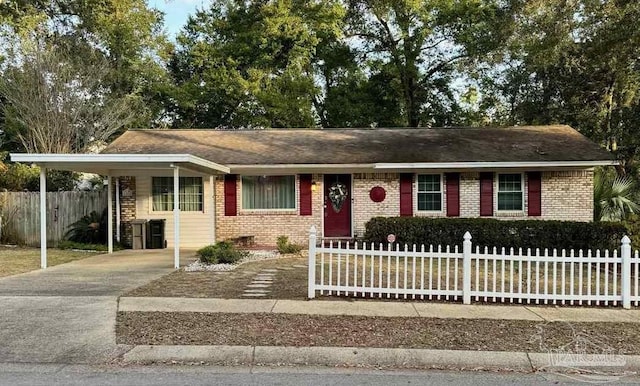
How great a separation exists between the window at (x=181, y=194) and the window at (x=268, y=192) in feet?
4.74

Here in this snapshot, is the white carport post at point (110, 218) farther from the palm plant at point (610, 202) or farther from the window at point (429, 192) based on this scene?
the palm plant at point (610, 202)

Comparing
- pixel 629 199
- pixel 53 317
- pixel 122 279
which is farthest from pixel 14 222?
pixel 629 199

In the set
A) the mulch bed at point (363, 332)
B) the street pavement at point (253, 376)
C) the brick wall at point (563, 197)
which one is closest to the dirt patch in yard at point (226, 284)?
the mulch bed at point (363, 332)

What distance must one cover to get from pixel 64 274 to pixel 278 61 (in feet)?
65.2

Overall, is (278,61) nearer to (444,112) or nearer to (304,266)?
(444,112)

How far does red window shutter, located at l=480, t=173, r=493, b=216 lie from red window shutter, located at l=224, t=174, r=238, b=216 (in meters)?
7.61

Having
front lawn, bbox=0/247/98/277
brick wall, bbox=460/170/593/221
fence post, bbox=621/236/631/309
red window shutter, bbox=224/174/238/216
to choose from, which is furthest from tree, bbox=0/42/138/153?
fence post, bbox=621/236/631/309

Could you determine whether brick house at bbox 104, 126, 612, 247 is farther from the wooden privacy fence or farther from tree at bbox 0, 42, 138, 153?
tree at bbox 0, 42, 138, 153

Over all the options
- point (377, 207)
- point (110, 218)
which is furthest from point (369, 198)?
point (110, 218)

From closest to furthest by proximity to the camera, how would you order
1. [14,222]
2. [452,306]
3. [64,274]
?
[452,306] < [64,274] < [14,222]

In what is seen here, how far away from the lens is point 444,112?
29891 mm

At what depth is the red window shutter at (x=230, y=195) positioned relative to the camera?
1634 cm

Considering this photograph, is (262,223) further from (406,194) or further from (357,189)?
(406,194)

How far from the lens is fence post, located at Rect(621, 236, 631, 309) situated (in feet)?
24.7
